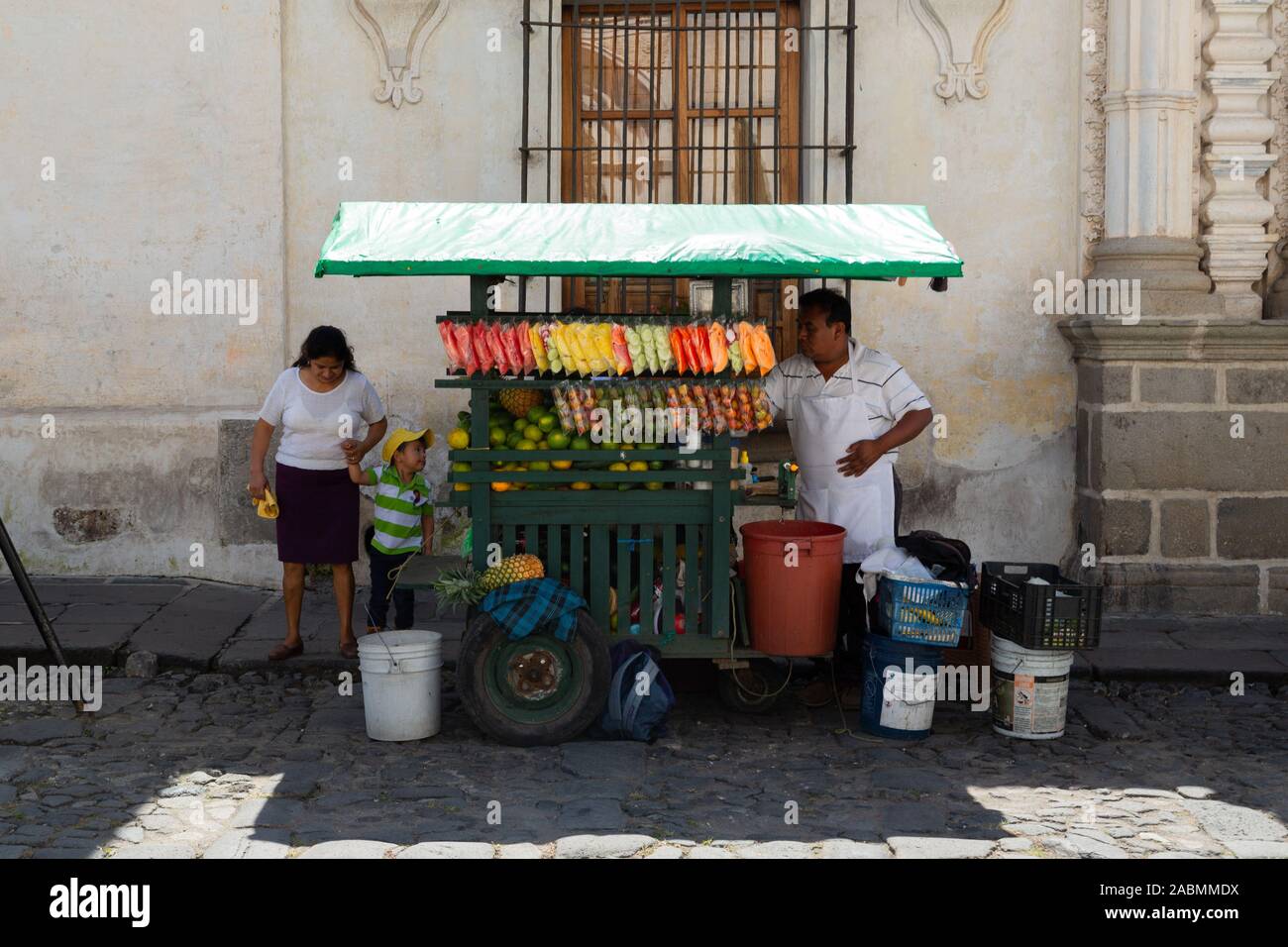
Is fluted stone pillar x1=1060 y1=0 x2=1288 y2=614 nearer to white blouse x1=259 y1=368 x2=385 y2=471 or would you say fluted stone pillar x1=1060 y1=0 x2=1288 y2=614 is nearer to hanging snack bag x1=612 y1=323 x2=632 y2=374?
hanging snack bag x1=612 y1=323 x2=632 y2=374

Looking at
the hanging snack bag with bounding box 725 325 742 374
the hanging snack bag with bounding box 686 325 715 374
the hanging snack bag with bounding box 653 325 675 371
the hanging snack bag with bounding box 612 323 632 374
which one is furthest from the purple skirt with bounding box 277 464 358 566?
the hanging snack bag with bounding box 725 325 742 374

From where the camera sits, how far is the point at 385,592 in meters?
7.34

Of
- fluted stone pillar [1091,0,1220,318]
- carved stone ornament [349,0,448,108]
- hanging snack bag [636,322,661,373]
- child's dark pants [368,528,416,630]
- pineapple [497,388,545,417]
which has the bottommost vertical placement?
child's dark pants [368,528,416,630]

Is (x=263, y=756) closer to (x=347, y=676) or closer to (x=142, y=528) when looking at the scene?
(x=347, y=676)

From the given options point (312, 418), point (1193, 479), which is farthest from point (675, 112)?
point (1193, 479)

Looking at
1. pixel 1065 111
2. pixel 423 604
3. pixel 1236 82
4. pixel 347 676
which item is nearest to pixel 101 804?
pixel 347 676

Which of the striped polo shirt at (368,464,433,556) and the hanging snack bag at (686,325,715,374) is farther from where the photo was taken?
the striped polo shirt at (368,464,433,556)

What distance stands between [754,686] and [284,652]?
2.29 metres

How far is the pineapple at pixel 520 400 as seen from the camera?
630 cm

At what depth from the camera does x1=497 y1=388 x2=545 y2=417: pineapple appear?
6.30m

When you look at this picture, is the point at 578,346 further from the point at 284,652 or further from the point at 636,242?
the point at 284,652

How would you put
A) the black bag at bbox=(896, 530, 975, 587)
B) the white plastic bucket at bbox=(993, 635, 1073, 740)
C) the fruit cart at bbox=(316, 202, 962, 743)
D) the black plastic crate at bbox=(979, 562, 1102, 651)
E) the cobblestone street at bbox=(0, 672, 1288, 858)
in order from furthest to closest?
the black bag at bbox=(896, 530, 975, 587) < the white plastic bucket at bbox=(993, 635, 1073, 740) < the black plastic crate at bbox=(979, 562, 1102, 651) < the fruit cart at bbox=(316, 202, 962, 743) < the cobblestone street at bbox=(0, 672, 1288, 858)

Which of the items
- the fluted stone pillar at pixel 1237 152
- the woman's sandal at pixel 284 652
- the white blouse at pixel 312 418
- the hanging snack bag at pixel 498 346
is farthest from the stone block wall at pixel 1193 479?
the woman's sandal at pixel 284 652

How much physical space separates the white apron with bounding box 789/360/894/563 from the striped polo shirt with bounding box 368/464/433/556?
71.5 inches
